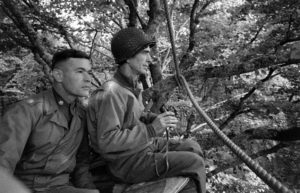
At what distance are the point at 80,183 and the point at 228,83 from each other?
4.78 m

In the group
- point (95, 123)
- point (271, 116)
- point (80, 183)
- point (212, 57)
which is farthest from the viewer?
point (212, 57)

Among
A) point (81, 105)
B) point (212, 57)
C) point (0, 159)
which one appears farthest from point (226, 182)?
point (0, 159)

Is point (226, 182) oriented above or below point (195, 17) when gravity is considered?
below

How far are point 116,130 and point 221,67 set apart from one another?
2.26 meters

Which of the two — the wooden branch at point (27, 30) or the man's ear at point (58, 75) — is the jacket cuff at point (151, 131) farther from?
the wooden branch at point (27, 30)

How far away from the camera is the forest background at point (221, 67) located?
449cm

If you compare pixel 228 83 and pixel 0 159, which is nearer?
pixel 0 159

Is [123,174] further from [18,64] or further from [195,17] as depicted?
[18,64]

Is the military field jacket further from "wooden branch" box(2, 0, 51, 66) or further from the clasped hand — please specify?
"wooden branch" box(2, 0, 51, 66)

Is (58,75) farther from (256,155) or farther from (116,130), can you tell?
(256,155)

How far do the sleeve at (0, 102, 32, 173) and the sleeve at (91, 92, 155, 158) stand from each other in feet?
1.57

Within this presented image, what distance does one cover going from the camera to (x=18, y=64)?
27.6ft

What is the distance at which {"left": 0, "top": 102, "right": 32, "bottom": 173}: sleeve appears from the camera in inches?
76.9

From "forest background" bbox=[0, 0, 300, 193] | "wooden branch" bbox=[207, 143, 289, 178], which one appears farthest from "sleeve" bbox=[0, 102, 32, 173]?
"wooden branch" bbox=[207, 143, 289, 178]
